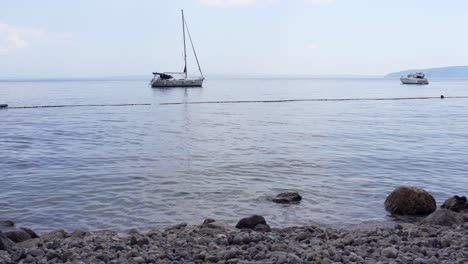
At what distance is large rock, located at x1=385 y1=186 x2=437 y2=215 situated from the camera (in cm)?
1232

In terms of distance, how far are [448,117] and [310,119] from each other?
11.3 meters

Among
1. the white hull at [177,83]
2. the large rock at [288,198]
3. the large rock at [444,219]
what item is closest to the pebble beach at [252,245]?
the large rock at [444,219]

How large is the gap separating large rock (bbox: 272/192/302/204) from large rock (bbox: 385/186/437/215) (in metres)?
2.30

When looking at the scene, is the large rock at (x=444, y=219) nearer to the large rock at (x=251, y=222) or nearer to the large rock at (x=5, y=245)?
the large rock at (x=251, y=222)

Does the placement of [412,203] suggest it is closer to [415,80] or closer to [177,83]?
[177,83]

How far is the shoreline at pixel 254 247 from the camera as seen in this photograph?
712 cm

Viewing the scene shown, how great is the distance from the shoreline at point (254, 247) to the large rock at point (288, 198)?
3.53 meters

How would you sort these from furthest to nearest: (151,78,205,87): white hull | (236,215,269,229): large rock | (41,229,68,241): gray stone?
(151,78,205,87): white hull → (236,215,269,229): large rock → (41,229,68,241): gray stone

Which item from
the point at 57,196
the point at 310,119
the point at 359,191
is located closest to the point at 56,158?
the point at 57,196

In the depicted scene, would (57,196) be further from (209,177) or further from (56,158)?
(56,158)

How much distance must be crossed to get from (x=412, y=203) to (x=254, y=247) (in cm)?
591

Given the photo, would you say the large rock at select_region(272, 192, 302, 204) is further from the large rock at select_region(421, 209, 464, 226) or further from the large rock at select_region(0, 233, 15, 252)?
the large rock at select_region(0, 233, 15, 252)

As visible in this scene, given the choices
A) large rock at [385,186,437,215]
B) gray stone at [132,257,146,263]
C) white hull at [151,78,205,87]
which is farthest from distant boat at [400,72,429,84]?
gray stone at [132,257,146,263]

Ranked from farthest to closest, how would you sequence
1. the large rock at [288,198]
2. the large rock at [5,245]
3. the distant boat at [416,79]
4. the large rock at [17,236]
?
the distant boat at [416,79], the large rock at [288,198], the large rock at [17,236], the large rock at [5,245]
